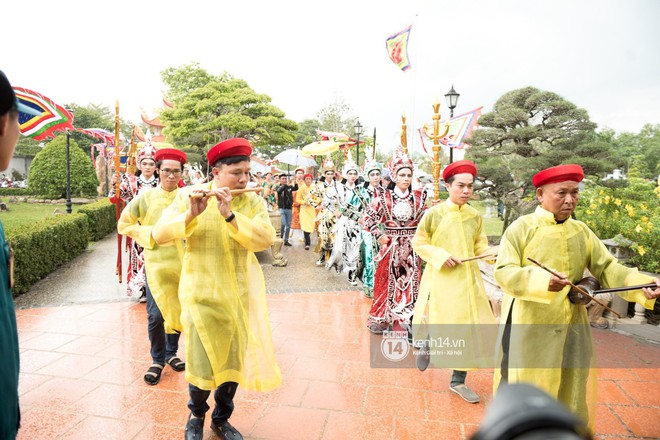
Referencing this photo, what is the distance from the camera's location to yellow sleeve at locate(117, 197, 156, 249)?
343cm

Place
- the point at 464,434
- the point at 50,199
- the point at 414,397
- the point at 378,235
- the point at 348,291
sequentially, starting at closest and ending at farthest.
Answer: the point at 464,434 < the point at 414,397 < the point at 378,235 < the point at 348,291 < the point at 50,199

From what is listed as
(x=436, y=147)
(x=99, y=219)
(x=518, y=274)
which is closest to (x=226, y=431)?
(x=518, y=274)

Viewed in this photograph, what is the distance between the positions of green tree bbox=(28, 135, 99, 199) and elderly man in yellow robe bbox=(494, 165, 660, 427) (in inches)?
940

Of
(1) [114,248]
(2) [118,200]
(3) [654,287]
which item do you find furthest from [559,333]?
(1) [114,248]

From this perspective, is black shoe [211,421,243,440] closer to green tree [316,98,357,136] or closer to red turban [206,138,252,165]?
red turban [206,138,252,165]

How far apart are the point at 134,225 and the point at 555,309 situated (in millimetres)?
3289

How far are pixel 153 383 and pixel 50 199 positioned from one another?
23411mm

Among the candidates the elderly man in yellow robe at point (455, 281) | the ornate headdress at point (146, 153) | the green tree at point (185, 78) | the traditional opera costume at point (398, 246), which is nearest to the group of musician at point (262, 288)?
the elderly man in yellow robe at point (455, 281)

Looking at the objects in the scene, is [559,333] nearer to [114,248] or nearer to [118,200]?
[118,200]

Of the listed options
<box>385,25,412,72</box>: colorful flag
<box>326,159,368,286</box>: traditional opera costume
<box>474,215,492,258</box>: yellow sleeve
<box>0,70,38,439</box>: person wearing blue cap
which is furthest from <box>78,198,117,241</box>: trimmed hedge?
<box>0,70,38,439</box>: person wearing blue cap

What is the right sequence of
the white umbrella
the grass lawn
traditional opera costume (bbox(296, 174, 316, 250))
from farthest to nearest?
the grass lawn, the white umbrella, traditional opera costume (bbox(296, 174, 316, 250))

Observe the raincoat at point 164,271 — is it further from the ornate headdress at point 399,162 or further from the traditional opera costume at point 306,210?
the traditional opera costume at point 306,210

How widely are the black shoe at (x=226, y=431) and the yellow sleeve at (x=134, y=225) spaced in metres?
1.49

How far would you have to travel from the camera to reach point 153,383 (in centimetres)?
355
